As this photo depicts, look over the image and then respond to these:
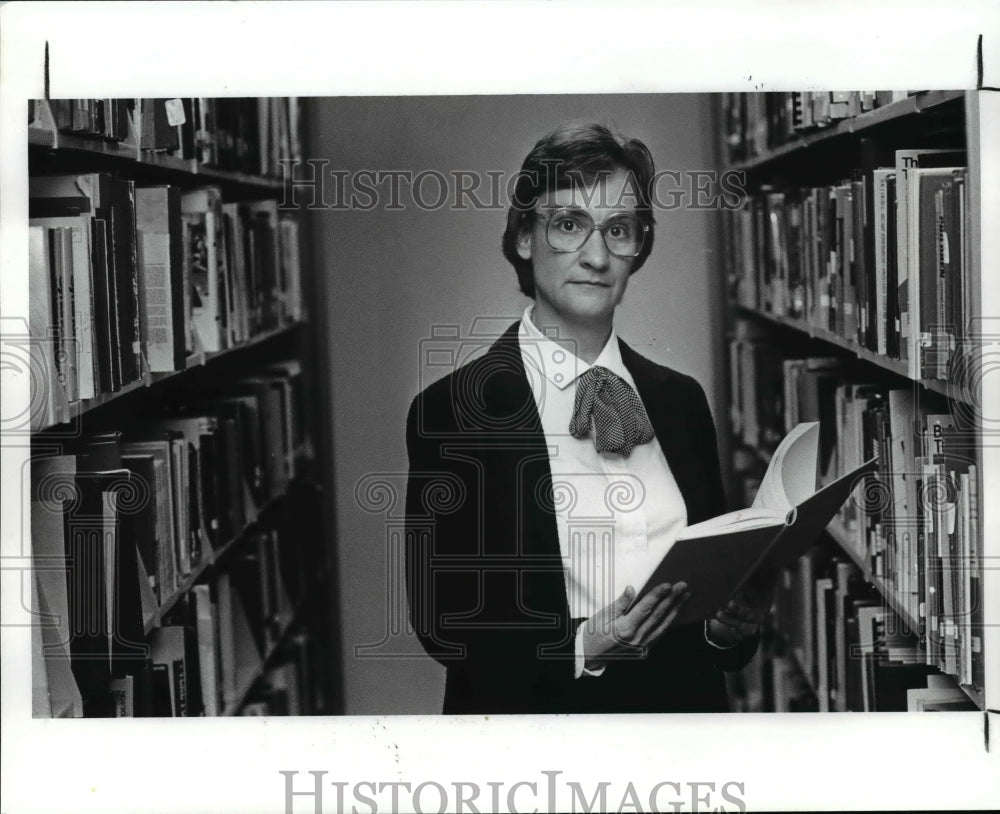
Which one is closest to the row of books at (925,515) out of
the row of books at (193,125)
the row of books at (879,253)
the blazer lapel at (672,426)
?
the row of books at (879,253)

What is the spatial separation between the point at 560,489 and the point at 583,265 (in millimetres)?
418

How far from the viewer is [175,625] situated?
7.49 ft

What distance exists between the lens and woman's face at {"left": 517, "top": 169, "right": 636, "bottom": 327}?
2.20 metres

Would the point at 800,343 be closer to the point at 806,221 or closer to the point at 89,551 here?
the point at 806,221

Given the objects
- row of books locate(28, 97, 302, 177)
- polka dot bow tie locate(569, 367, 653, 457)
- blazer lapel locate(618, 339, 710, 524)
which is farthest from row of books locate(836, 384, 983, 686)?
row of books locate(28, 97, 302, 177)

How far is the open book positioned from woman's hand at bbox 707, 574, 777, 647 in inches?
0.7

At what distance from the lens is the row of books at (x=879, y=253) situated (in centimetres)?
212

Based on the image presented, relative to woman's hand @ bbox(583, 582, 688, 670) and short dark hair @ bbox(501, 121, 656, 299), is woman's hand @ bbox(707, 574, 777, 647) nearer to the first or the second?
woman's hand @ bbox(583, 582, 688, 670)

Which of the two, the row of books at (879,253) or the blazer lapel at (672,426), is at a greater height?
the row of books at (879,253)

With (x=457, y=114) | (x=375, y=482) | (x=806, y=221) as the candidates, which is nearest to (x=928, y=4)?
(x=806, y=221)

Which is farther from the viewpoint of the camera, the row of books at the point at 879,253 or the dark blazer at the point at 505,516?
the dark blazer at the point at 505,516

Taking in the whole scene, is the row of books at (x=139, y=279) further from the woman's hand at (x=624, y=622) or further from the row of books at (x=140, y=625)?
the woman's hand at (x=624, y=622)
